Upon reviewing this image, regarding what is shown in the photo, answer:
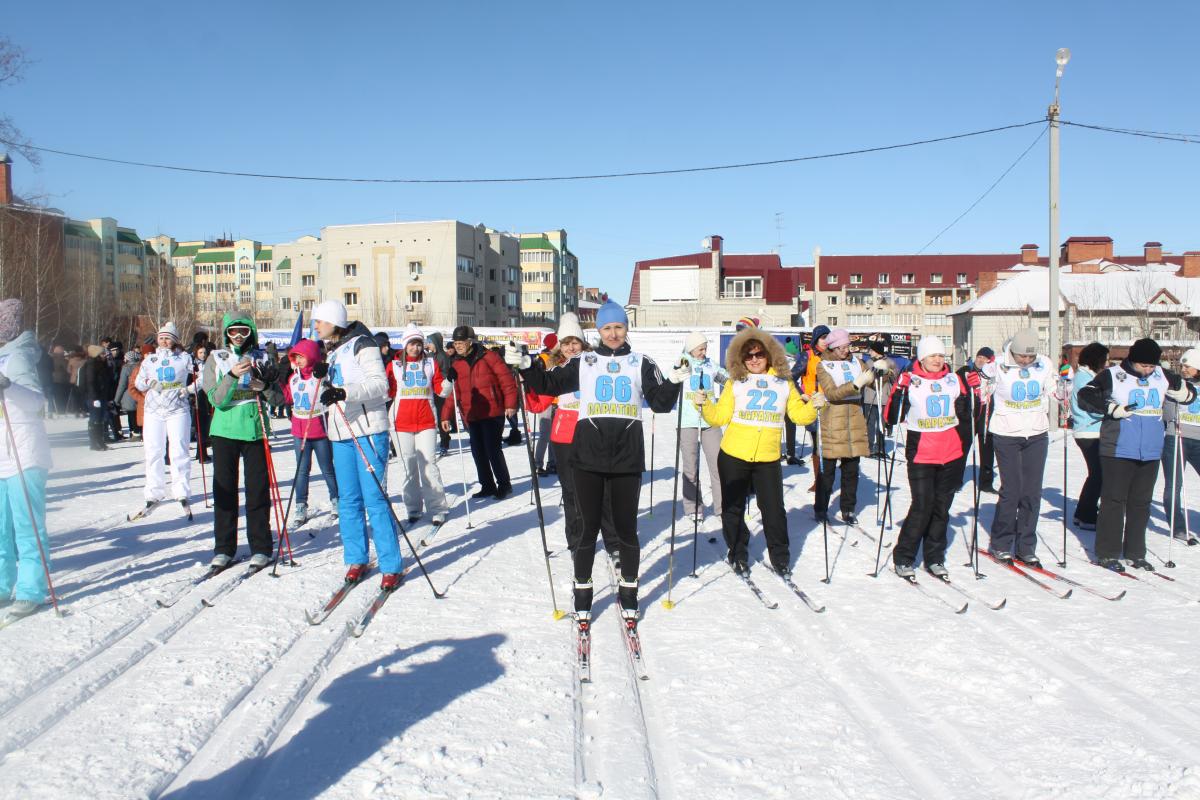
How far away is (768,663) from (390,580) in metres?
2.88

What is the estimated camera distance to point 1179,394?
23.0 ft

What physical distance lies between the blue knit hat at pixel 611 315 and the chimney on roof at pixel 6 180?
18525 millimetres

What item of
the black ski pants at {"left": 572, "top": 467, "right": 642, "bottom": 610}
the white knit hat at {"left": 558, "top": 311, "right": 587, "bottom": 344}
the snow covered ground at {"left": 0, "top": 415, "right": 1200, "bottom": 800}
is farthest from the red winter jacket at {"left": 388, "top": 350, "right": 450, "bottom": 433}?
the black ski pants at {"left": 572, "top": 467, "right": 642, "bottom": 610}

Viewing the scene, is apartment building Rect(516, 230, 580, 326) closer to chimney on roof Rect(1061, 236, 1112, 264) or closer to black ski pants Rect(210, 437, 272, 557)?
chimney on roof Rect(1061, 236, 1112, 264)

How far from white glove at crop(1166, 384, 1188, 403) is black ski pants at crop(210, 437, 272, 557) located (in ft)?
25.1

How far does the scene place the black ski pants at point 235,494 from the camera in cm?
642

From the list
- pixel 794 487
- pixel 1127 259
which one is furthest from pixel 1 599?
pixel 1127 259

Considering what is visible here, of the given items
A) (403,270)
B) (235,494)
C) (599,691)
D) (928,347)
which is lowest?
(599,691)

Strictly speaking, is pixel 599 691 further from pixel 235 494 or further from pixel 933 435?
pixel 235 494

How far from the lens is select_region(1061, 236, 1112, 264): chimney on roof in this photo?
61.2 meters

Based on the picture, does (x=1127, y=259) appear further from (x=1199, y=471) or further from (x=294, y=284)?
(x=1199, y=471)

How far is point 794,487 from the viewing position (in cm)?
1106

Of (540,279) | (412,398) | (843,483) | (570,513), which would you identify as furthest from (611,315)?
(540,279)

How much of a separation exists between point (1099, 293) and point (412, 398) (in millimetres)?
52900
